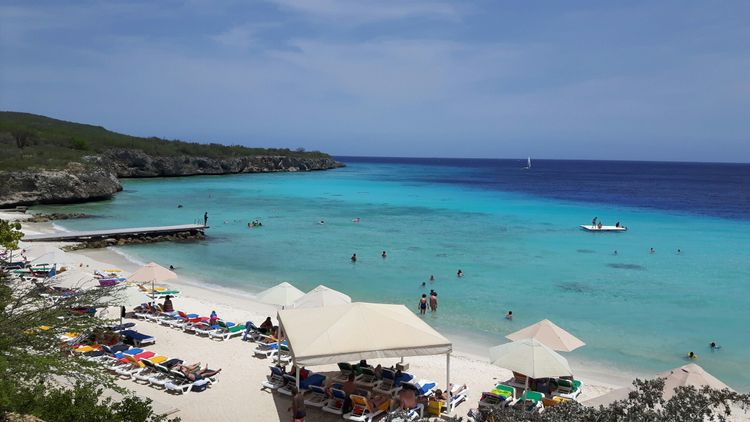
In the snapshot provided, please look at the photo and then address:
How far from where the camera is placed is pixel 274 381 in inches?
449

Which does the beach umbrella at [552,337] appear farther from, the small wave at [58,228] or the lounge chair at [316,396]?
the small wave at [58,228]

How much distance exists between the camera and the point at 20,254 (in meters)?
23.2

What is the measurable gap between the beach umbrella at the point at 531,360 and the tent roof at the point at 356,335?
4.67 feet

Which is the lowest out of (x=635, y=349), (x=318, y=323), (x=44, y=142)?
(x=635, y=349)

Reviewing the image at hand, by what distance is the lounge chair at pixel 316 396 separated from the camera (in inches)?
415

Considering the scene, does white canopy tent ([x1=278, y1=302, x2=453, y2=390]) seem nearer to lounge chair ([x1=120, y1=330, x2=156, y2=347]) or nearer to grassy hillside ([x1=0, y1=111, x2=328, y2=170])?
lounge chair ([x1=120, y1=330, x2=156, y2=347])

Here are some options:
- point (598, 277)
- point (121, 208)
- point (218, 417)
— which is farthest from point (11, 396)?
point (121, 208)

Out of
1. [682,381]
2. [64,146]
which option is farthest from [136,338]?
[64,146]

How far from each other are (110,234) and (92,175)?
2579 cm

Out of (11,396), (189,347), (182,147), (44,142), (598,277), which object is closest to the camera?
(11,396)

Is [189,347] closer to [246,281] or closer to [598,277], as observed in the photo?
[246,281]

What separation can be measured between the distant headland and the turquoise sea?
3108 mm

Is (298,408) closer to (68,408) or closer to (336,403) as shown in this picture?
(336,403)

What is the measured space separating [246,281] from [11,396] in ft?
55.9
